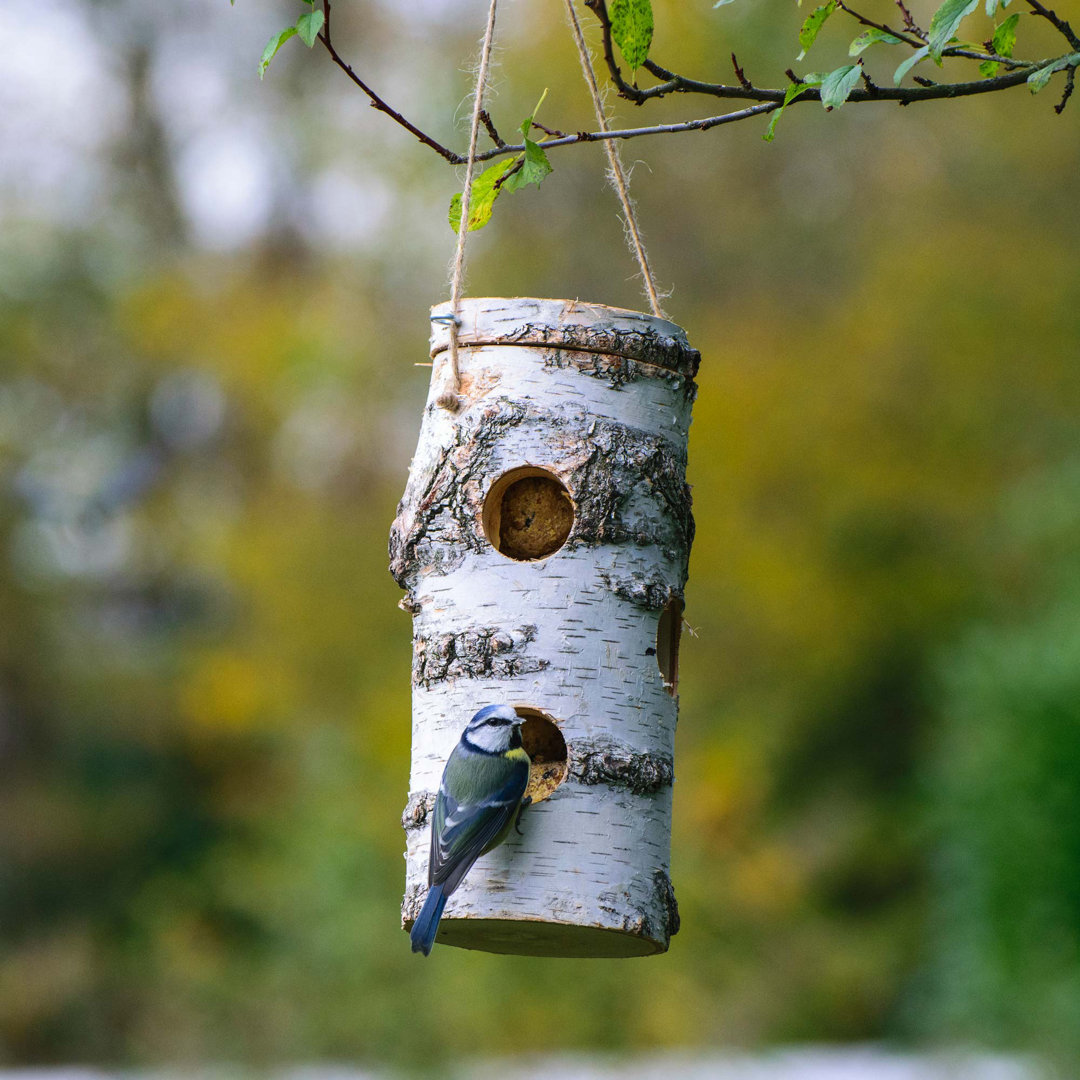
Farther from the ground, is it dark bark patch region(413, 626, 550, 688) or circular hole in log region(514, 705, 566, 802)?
dark bark patch region(413, 626, 550, 688)

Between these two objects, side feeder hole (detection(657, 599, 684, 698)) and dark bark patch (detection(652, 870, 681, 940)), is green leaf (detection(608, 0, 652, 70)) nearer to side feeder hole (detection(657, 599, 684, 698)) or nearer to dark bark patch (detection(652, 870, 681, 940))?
side feeder hole (detection(657, 599, 684, 698))

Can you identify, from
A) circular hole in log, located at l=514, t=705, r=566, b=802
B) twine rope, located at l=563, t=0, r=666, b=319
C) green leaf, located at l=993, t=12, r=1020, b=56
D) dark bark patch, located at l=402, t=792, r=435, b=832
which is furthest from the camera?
circular hole in log, located at l=514, t=705, r=566, b=802

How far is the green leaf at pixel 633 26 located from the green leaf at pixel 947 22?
431mm

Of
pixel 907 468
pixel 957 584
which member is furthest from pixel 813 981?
pixel 907 468

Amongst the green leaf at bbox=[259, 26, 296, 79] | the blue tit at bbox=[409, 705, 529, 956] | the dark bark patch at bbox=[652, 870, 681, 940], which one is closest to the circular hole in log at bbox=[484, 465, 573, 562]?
the blue tit at bbox=[409, 705, 529, 956]

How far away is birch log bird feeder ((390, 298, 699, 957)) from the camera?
2.47 metres

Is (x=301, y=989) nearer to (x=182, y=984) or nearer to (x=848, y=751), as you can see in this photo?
(x=182, y=984)

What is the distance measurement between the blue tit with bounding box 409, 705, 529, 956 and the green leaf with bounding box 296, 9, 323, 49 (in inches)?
43.0

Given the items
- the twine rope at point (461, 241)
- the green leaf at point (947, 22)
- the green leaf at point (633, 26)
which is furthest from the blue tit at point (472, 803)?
the green leaf at point (947, 22)

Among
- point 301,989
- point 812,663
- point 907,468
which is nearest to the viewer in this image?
point 301,989

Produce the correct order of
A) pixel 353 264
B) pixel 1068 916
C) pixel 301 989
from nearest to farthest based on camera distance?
pixel 1068 916, pixel 301 989, pixel 353 264

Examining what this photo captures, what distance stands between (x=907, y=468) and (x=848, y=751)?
94.1 inches

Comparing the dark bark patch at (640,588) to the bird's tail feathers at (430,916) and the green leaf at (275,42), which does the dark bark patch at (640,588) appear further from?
the green leaf at (275,42)

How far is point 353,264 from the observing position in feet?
37.4
